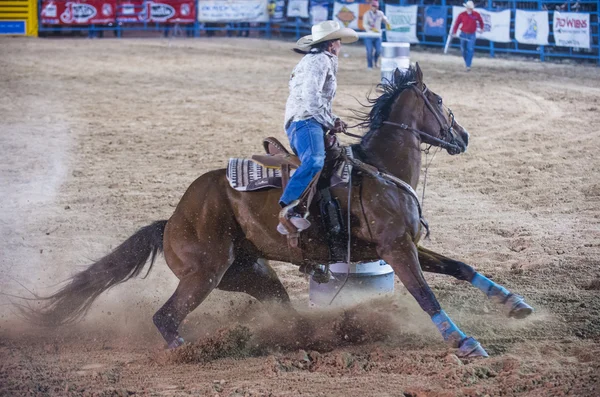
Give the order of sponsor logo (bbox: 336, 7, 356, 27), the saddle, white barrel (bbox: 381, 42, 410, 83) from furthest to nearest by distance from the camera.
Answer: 1. sponsor logo (bbox: 336, 7, 356, 27)
2. white barrel (bbox: 381, 42, 410, 83)
3. the saddle

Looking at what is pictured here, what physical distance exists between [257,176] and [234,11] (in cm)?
2592

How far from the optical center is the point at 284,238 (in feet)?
19.0

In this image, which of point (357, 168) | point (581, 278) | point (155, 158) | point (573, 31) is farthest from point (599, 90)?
point (357, 168)

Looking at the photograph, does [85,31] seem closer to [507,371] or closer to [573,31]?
[573,31]

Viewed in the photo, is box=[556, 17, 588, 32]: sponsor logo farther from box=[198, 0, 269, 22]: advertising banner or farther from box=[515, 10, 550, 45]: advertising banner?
box=[198, 0, 269, 22]: advertising banner

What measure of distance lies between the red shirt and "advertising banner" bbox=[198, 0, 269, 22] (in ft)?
31.2

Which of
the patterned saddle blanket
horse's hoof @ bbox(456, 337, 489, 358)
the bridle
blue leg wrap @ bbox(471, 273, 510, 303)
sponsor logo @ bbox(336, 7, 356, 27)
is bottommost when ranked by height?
horse's hoof @ bbox(456, 337, 489, 358)

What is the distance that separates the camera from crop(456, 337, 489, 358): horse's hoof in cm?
528

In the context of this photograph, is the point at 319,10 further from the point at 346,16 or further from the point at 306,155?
the point at 306,155

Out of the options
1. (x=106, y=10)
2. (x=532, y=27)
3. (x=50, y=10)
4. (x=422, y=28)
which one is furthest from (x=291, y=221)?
(x=50, y=10)

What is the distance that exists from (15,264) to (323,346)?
3.51m

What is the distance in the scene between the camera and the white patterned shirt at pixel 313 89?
563 centimetres

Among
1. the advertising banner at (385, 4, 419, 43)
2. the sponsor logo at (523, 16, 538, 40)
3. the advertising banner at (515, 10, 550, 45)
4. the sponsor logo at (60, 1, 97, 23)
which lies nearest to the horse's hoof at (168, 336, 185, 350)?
the advertising banner at (515, 10, 550, 45)

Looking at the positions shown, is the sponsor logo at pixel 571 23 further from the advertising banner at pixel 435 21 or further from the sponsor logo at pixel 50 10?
the sponsor logo at pixel 50 10
